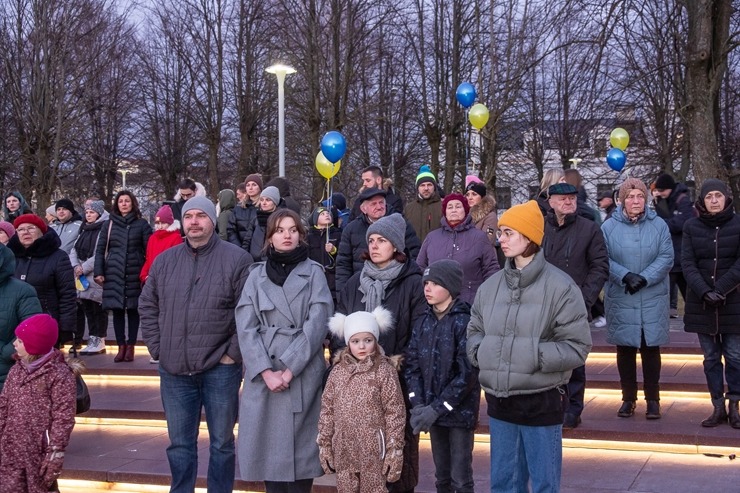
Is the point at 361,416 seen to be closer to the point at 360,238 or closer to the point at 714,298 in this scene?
the point at 360,238

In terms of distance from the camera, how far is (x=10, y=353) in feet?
22.7

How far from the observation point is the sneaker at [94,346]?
1184 centimetres

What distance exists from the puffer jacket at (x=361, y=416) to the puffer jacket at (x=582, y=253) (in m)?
2.66

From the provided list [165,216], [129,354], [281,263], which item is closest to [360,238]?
[281,263]

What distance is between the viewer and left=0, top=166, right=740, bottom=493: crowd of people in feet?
17.6

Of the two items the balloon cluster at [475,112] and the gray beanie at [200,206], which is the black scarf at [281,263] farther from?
the balloon cluster at [475,112]

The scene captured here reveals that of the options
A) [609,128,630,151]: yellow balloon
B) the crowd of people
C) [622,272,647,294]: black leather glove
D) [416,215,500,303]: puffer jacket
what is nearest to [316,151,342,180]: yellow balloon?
[416,215,500,303]: puffer jacket

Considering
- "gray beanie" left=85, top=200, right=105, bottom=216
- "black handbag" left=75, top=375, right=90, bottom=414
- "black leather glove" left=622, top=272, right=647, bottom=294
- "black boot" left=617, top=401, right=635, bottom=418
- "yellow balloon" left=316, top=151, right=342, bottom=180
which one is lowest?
"black boot" left=617, top=401, right=635, bottom=418

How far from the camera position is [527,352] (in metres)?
5.22

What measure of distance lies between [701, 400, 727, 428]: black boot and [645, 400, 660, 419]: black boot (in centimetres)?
40

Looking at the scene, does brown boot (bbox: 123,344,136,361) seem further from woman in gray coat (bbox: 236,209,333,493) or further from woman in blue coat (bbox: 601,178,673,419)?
woman in blue coat (bbox: 601,178,673,419)

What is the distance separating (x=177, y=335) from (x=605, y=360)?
5.60 metres

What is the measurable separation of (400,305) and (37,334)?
246 cm

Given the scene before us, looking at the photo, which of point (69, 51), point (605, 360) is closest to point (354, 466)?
point (605, 360)
